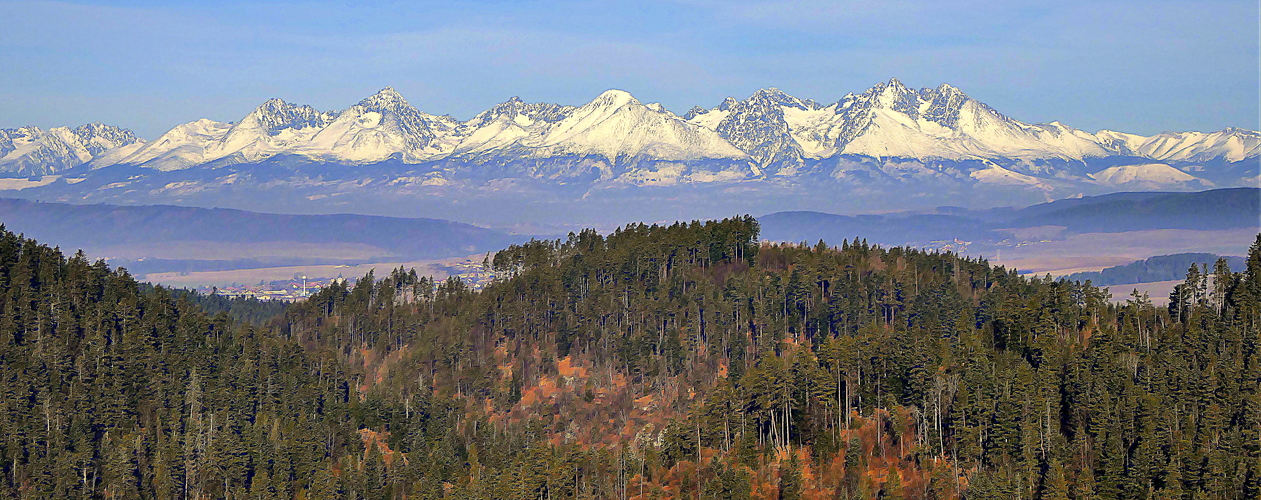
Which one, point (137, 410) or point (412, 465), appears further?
point (137, 410)

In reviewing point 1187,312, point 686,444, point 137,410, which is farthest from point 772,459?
point 137,410

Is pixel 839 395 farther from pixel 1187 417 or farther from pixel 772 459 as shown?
pixel 1187 417

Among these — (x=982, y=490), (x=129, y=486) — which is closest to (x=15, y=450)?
(x=129, y=486)

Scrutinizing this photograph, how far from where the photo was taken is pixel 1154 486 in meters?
143

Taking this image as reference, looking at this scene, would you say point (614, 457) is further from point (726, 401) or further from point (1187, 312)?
point (1187, 312)

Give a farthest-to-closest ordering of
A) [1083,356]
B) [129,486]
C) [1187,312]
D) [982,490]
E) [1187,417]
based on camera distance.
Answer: [1187,312]
[129,486]
[1083,356]
[1187,417]
[982,490]

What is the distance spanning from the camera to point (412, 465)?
179 metres

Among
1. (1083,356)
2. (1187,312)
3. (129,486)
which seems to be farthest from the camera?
(1187,312)

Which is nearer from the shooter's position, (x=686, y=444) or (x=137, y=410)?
(x=686, y=444)

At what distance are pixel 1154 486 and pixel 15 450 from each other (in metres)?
146

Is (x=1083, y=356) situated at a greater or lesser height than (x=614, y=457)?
greater

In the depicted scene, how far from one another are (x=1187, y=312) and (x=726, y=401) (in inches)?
2932

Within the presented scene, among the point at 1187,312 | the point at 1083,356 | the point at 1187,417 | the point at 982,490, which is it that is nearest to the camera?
the point at 982,490

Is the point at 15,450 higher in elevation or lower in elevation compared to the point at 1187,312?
lower
